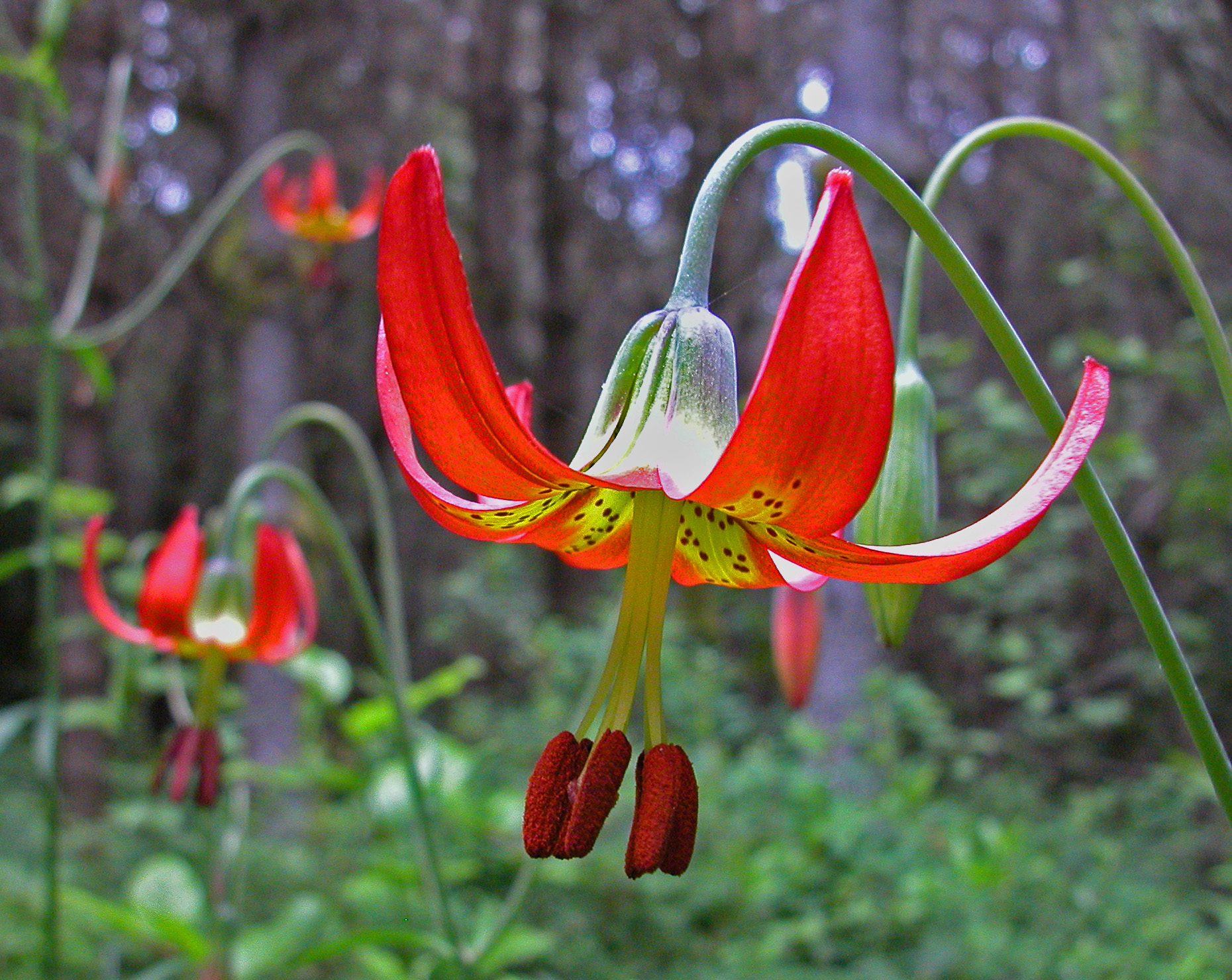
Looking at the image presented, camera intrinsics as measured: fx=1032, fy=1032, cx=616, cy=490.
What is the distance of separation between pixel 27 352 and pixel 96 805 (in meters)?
2.34

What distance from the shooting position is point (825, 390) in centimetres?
39

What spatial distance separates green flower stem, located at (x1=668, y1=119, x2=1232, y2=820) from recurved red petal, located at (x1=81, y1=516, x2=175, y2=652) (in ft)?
3.47

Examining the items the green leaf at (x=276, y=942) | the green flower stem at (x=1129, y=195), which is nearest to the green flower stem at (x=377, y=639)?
the green leaf at (x=276, y=942)

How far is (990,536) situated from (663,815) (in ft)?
0.72

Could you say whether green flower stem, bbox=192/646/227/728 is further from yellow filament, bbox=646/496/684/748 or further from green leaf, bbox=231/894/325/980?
yellow filament, bbox=646/496/684/748

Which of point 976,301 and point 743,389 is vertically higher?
point 743,389

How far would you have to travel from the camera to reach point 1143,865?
148 inches

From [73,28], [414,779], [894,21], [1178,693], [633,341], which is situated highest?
[73,28]

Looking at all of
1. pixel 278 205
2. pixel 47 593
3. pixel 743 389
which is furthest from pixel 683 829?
pixel 278 205

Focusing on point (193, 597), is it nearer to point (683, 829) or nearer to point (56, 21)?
point (56, 21)

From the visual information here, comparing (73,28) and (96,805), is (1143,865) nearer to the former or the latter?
(96,805)

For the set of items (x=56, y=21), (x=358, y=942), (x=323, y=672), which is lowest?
(x=358, y=942)

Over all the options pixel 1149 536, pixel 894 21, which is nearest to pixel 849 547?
pixel 894 21

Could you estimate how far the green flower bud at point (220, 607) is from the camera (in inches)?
57.0
